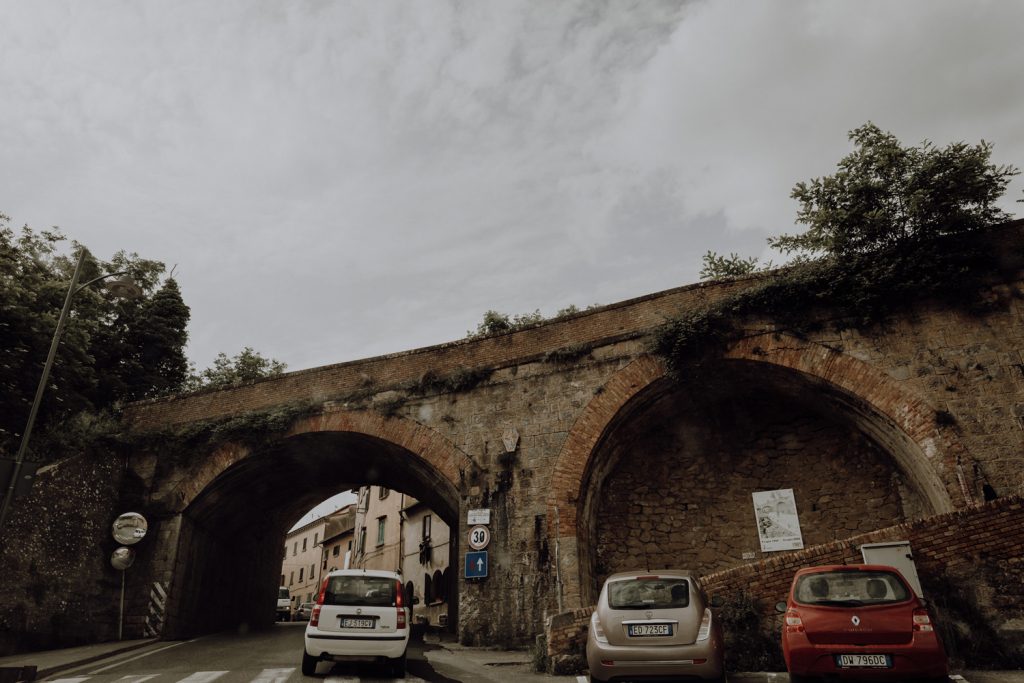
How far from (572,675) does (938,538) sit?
498cm

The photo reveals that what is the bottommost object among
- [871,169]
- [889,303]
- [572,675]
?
[572,675]

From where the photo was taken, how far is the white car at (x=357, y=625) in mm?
8719

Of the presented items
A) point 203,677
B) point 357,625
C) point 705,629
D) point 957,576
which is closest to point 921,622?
point 705,629

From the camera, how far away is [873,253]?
1208 cm

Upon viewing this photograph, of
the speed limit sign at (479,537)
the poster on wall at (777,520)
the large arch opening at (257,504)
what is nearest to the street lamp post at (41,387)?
the large arch opening at (257,504)

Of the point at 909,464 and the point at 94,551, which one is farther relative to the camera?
the point at 94,551

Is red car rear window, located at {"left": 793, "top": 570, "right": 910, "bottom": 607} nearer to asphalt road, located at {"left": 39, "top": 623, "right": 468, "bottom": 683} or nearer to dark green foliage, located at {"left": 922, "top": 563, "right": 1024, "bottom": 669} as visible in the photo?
dark green foliage, located at {"left": 922, "top": 563, "right": 1024, "bottom": 669}

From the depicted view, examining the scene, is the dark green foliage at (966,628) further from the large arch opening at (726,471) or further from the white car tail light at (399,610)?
the white car tail light at (399,610)

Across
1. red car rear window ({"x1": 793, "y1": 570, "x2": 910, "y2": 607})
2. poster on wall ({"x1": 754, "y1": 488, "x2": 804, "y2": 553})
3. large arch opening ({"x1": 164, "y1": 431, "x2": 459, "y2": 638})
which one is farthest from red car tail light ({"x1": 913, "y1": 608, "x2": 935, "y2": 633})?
large arch opening ({"x1": 164, "y1": 431, "x2": 459, "y2": 638})

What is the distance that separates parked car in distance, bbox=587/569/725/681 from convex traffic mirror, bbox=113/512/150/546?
479 inches

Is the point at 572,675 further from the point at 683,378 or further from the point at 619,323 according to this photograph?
the point at 619,323

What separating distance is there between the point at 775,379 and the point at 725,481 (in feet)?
8.23

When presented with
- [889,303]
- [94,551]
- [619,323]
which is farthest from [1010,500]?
[94,551]

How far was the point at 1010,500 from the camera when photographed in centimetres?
805
